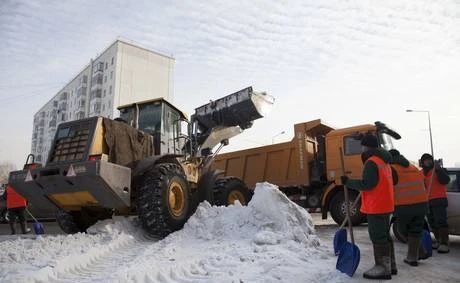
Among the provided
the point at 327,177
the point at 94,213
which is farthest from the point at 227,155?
the point at 94,213

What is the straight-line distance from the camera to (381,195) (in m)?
4.93

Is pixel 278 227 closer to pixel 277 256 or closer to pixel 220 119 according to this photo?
pixel 277 256

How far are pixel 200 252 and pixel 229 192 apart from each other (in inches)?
157

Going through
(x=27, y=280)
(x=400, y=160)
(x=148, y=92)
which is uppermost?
(x=148, y=92)

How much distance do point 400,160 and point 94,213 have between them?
21.2ft

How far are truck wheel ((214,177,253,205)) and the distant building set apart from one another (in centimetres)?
4100

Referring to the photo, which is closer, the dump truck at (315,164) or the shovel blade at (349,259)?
the shovel blade at (349,259)

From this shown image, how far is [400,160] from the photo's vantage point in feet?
19.2

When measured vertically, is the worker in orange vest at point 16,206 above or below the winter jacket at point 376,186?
below

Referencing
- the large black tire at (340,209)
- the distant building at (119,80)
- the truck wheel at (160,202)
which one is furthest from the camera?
the distant building at (119,80)

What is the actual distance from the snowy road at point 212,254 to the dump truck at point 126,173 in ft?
1.86

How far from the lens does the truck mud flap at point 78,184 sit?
6711mm

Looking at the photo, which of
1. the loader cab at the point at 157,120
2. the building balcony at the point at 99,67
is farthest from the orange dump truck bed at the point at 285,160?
the building balcony at the point at 99,67

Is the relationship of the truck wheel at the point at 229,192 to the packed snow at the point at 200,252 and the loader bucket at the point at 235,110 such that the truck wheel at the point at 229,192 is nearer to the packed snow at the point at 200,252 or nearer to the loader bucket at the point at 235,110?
the packed snow at the point at 200,252
